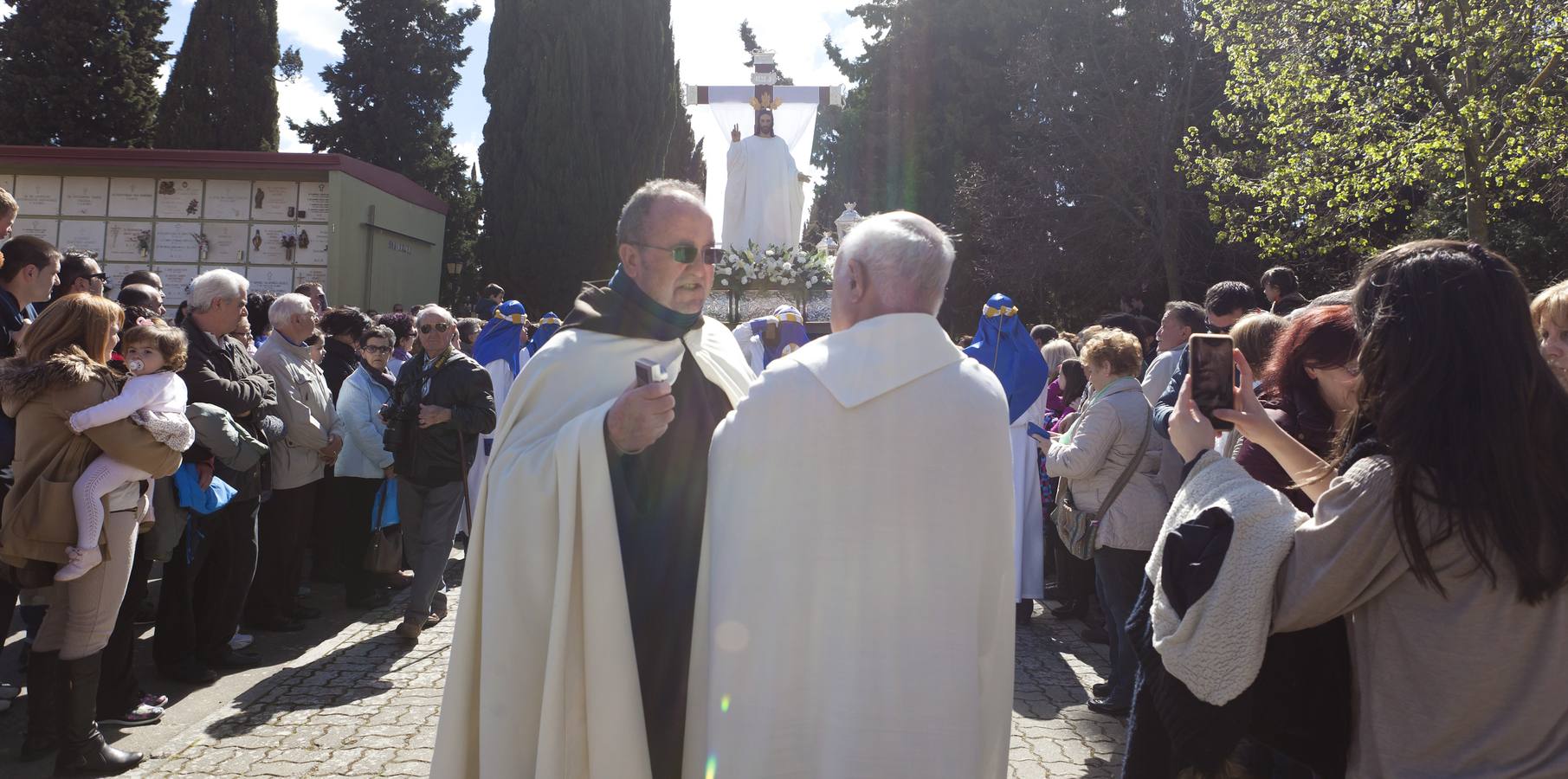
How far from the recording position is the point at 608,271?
1002 inches

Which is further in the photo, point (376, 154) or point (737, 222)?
point (376, 154)

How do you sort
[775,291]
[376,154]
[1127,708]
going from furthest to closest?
[376,154]
[775,291]
[1127,708]

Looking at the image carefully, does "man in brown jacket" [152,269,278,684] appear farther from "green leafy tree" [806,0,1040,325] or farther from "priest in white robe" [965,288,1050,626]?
"green leafy tree" [806,0,1040,325]

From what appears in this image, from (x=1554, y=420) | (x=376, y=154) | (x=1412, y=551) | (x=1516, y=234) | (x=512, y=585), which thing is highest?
(x=376, y=154)

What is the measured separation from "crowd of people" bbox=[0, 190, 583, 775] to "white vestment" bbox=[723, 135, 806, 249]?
6.13 m

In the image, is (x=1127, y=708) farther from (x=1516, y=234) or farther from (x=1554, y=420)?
(x=1516, y=234)

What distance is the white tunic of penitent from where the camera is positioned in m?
7.04

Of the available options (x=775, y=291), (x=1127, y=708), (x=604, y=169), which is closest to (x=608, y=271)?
(x=604, y=169)

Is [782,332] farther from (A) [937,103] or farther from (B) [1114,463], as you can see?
(A) [937,103]

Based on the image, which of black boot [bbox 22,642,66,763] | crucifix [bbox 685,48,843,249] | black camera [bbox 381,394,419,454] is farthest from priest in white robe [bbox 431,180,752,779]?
crucifix [bbox 685,48,843,249]

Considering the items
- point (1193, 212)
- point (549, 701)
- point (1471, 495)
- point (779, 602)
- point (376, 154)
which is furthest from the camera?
point (376, 154)

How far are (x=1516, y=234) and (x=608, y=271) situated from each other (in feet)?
59.4

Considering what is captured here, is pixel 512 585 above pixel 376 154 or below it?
below

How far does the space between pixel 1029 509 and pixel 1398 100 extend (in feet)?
28.0
